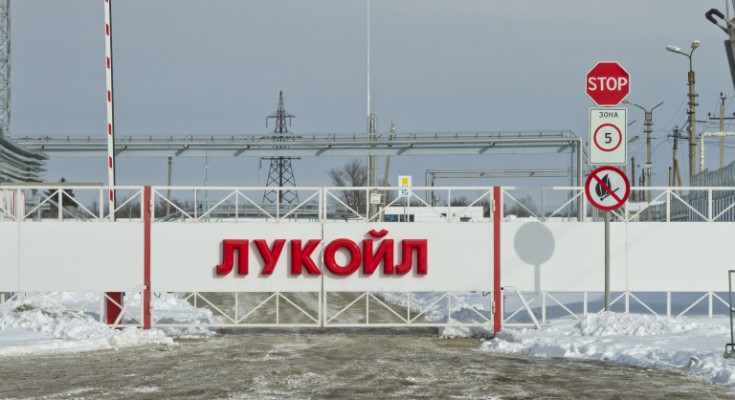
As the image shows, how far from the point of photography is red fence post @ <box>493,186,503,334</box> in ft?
66.4

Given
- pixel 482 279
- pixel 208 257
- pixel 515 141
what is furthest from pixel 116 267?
pixel 515 141

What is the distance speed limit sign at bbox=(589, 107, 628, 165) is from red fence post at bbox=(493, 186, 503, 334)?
2.38 meters

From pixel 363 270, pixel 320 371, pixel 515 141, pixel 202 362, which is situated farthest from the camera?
pixel 515 141

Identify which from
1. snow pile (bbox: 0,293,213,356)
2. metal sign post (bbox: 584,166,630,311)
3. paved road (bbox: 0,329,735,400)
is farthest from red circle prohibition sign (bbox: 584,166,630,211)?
snow pile (bbox: 0,293,213,356)

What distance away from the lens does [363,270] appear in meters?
20.4

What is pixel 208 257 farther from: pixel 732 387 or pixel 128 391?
pixel 732 387

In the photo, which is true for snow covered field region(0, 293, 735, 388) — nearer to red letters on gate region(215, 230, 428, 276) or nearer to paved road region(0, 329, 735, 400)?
paved road region(0, 329, 735, 400)

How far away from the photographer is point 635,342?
16406mm

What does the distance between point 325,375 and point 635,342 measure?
560cm

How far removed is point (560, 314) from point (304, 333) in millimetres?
7084

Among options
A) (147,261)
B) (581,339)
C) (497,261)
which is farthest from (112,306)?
(581,339)

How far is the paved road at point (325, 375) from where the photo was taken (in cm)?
1198

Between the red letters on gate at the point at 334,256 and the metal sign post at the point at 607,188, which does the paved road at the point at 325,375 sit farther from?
the metal sign post at the point at 607,188

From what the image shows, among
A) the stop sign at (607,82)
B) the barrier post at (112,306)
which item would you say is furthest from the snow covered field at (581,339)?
the stop sign at (607,82)
